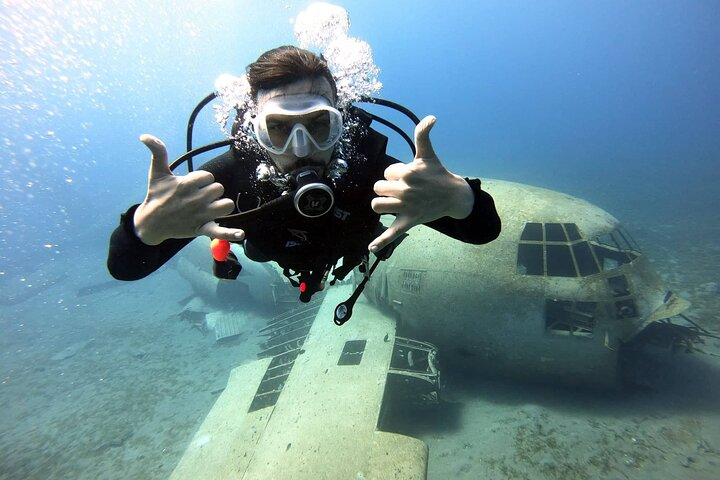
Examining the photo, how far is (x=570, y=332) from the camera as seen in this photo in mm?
6500

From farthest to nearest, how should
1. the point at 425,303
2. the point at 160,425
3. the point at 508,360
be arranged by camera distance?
the point at 160,425 → the point at 425,303 → the point at 508,360

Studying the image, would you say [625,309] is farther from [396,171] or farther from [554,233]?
[396,171]

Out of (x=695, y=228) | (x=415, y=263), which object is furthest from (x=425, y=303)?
(x=695, y=228)

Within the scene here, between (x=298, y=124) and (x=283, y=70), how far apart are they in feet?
1.71

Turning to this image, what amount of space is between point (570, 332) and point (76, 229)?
200 feet

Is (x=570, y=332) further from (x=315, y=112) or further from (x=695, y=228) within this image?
(x=695, y=228)

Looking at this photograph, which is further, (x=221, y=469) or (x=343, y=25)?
(x=221, y=469)

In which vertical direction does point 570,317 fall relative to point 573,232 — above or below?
below

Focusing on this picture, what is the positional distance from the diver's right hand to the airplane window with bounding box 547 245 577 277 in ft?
21.3

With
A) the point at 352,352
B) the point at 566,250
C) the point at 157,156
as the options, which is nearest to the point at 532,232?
the point at 566,250

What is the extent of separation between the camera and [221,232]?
207cm

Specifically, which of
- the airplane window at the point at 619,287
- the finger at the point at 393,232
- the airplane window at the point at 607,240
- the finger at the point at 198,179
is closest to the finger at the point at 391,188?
the finger at the point at 393,232

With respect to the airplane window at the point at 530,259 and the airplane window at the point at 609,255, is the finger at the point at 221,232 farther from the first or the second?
the airplane window at the point at 609,255

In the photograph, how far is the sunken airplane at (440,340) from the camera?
5.34 metres
